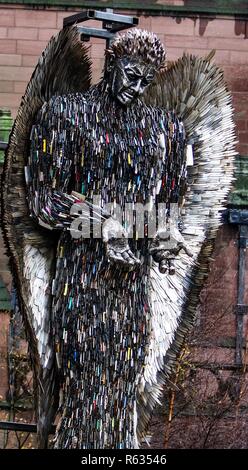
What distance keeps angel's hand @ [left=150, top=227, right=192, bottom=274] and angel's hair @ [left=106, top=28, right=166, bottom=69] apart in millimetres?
712

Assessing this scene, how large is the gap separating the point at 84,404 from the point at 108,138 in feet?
3.55

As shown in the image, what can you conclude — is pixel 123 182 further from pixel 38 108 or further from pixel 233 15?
pixel 233 15

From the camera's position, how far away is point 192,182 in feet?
22.2

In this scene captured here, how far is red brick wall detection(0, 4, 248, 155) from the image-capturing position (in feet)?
57.3

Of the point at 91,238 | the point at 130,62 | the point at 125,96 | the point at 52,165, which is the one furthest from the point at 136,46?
the point at 91,238

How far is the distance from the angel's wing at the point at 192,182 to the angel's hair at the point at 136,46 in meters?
0.24

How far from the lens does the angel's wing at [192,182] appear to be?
6.74 meters

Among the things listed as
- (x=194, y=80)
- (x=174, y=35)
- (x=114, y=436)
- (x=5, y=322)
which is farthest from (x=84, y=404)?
(x=174, y=35)

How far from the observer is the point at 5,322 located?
1265 centimetres

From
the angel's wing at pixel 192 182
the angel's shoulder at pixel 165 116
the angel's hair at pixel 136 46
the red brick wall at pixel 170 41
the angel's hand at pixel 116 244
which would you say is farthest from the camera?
the red brick wall at pixel 170 41

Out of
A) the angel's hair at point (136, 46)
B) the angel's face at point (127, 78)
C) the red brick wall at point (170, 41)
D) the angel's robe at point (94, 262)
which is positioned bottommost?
the angel's robe at point (94, 262)

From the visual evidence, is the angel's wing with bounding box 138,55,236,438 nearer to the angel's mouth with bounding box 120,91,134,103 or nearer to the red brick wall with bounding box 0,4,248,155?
the angel's mouth with bounding box 120,91,134,103

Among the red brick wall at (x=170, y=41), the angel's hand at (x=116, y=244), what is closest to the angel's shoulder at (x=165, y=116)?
the angel's hand at (x=116, y=244)

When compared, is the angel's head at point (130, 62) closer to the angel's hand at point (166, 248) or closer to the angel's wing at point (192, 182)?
the angel's wing at point (192, 182)
